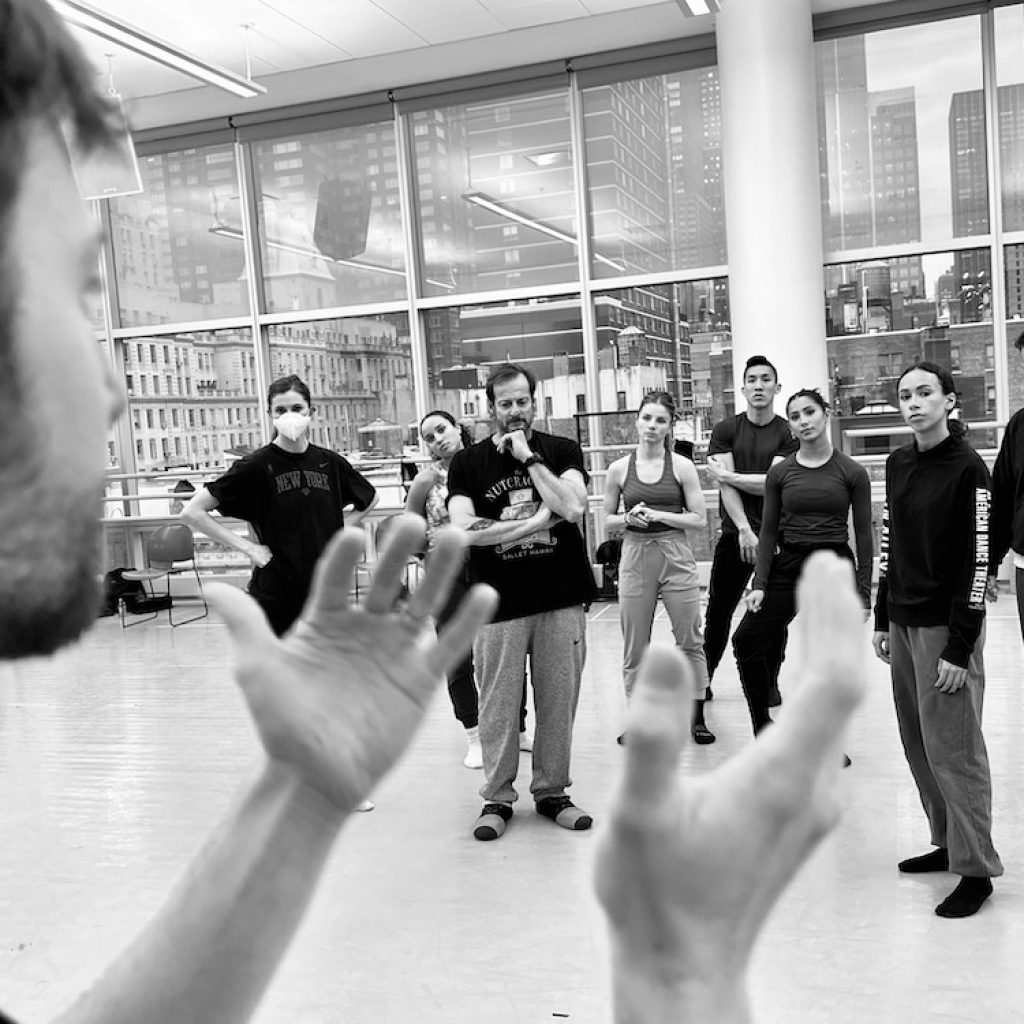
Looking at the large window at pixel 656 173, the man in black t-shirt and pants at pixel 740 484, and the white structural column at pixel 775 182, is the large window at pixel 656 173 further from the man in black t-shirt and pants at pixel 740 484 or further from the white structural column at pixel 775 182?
the man in black t-shirt and pants at pixel 740 484

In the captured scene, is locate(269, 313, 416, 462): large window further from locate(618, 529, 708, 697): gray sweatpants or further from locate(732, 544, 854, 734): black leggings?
locate(732, 544, 854, 734): black leggings

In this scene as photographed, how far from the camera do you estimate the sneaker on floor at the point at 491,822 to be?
3467 millimetres

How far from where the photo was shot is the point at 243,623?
758 millimetres

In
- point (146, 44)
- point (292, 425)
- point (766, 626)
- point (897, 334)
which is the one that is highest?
point (146, 44)

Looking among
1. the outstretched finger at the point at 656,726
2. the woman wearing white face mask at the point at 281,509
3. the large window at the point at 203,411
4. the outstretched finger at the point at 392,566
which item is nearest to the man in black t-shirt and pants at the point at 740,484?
the woman wearing white face mask at the point at 281,509

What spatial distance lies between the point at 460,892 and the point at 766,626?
1.52 metres

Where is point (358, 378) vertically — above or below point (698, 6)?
below

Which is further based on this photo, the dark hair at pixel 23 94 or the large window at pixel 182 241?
the large window at pixel 182 241

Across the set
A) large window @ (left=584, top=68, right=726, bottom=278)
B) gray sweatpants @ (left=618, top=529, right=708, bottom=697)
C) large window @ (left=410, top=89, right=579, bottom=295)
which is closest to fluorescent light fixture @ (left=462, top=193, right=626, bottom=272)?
large window @ (left=410, top=89, right=579, bottom=295)

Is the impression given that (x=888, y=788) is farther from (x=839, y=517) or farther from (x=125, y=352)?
(x=125, y=352)

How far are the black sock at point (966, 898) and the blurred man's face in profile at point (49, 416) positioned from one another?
2.77 metres

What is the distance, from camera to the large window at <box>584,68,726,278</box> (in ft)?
26.5

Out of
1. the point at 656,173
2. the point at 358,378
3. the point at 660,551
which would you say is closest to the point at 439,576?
the point at 660,551

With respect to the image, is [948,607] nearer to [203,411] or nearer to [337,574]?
[337,574]
